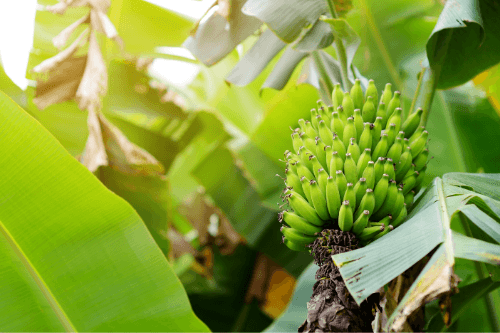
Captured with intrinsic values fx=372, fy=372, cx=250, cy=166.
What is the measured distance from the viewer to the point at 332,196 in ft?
2.97

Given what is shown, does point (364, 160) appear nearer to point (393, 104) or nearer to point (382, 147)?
point (382, 147)

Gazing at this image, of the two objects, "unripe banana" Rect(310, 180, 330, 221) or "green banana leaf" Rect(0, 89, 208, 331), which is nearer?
"unripe banana" Rect(310, 180, 330, 221)

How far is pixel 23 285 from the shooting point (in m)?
1.10

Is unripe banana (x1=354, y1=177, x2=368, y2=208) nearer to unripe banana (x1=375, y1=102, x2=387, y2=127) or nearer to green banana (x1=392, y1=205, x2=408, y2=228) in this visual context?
green banana (x1=392, y1=205, x2=408, y2=228)

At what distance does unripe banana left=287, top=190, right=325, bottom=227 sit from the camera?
949mm

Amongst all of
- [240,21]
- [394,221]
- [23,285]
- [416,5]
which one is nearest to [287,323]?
[394,221]

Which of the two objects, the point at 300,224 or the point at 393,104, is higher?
the point at 393,104

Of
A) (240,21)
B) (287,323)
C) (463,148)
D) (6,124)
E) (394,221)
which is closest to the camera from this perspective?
(394,221)

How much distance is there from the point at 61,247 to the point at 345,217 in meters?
0.84

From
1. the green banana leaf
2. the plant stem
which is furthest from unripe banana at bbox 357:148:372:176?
the green banana leaf

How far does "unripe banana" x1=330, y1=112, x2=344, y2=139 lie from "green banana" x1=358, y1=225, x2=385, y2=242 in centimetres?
28

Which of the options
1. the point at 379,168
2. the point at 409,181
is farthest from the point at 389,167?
the point at 409,181

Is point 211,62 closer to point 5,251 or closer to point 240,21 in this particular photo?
point 240,21

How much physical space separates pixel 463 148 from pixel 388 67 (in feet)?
1.79
